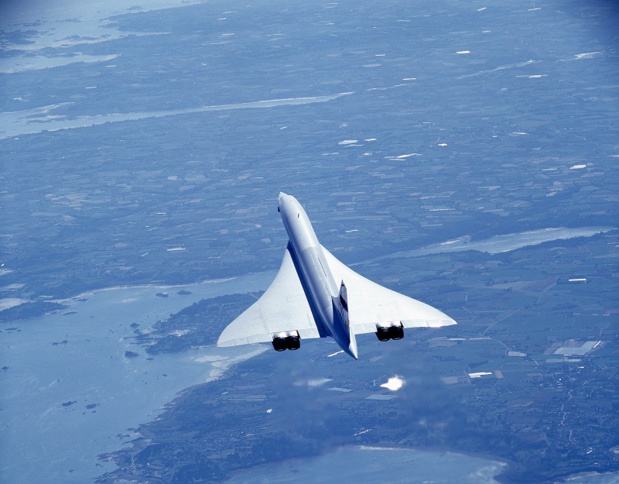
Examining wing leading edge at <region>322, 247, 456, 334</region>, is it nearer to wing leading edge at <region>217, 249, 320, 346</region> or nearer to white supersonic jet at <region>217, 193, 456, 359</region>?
white supersonic jet at <region>217, 193, 456, 359</region>

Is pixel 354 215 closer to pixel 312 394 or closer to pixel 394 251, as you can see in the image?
pixel 394 251

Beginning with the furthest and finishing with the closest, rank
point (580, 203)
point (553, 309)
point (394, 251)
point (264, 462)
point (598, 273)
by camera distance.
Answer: point (580, 203), point (394, 251), point (598, 273), point (553, 309), point (264, 462)

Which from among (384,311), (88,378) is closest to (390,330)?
(384,311)

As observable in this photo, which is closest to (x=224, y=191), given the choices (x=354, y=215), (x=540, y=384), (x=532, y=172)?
(x=354, y=215)

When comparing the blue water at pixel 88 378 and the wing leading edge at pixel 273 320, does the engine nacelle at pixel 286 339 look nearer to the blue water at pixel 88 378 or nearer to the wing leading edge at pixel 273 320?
the wing leading edge at pixel 273 320

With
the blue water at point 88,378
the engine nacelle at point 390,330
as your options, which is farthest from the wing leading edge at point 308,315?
the blue water at point 88,378

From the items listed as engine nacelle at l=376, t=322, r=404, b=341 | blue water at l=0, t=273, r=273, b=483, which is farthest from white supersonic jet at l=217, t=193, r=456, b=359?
blue water at l=0, t=273, r=273, b=483
